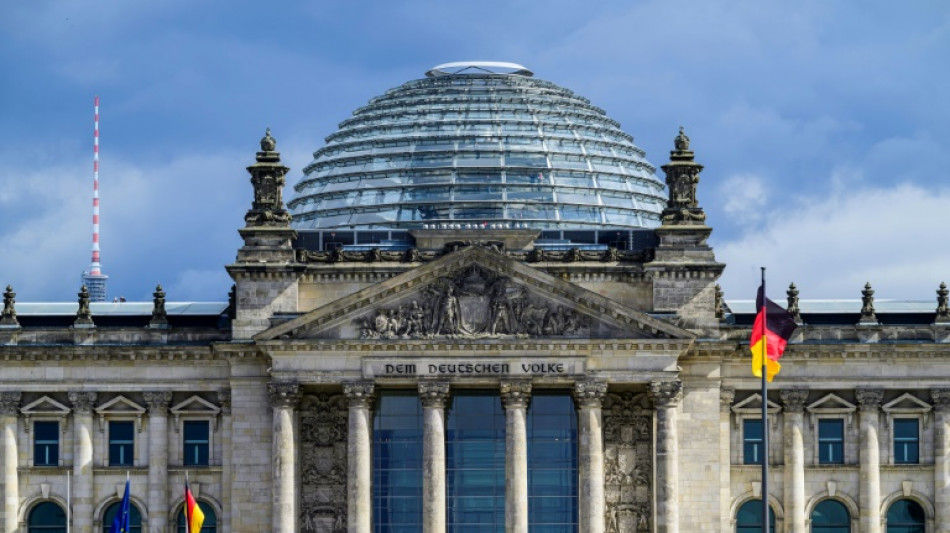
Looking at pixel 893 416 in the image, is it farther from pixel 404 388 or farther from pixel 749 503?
pixel 404 388

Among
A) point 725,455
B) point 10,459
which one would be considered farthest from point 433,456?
point 10,459

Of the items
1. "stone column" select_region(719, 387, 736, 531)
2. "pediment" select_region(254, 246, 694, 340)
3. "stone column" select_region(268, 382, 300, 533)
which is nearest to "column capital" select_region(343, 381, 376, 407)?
"pediment" select_region(254, 246, 694, 340)

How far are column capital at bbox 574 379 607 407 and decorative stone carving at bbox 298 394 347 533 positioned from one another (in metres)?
10.8

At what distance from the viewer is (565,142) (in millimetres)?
142250

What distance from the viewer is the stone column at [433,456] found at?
121 meters

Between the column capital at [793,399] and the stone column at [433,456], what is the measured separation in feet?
52.1

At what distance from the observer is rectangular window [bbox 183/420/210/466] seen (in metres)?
126

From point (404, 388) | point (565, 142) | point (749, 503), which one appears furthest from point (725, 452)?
point (565, 142)

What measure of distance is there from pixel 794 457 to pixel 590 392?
35.2 ft

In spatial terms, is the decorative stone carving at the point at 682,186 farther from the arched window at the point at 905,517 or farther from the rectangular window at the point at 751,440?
the arched window at the point at 905,517

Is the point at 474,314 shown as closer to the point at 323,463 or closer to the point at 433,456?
the point at 433,456

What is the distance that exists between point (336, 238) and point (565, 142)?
56.3 feet

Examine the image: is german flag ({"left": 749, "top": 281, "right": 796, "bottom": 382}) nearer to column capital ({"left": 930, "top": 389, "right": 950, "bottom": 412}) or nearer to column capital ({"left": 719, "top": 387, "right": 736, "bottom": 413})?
column capital ({"left": 719, "top": 387, "right": 736, "bottom": 413})

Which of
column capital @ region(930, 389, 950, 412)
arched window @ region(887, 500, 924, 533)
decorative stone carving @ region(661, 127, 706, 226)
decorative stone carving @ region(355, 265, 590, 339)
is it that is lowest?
arched window @ region(887, 500, 924, 533)
